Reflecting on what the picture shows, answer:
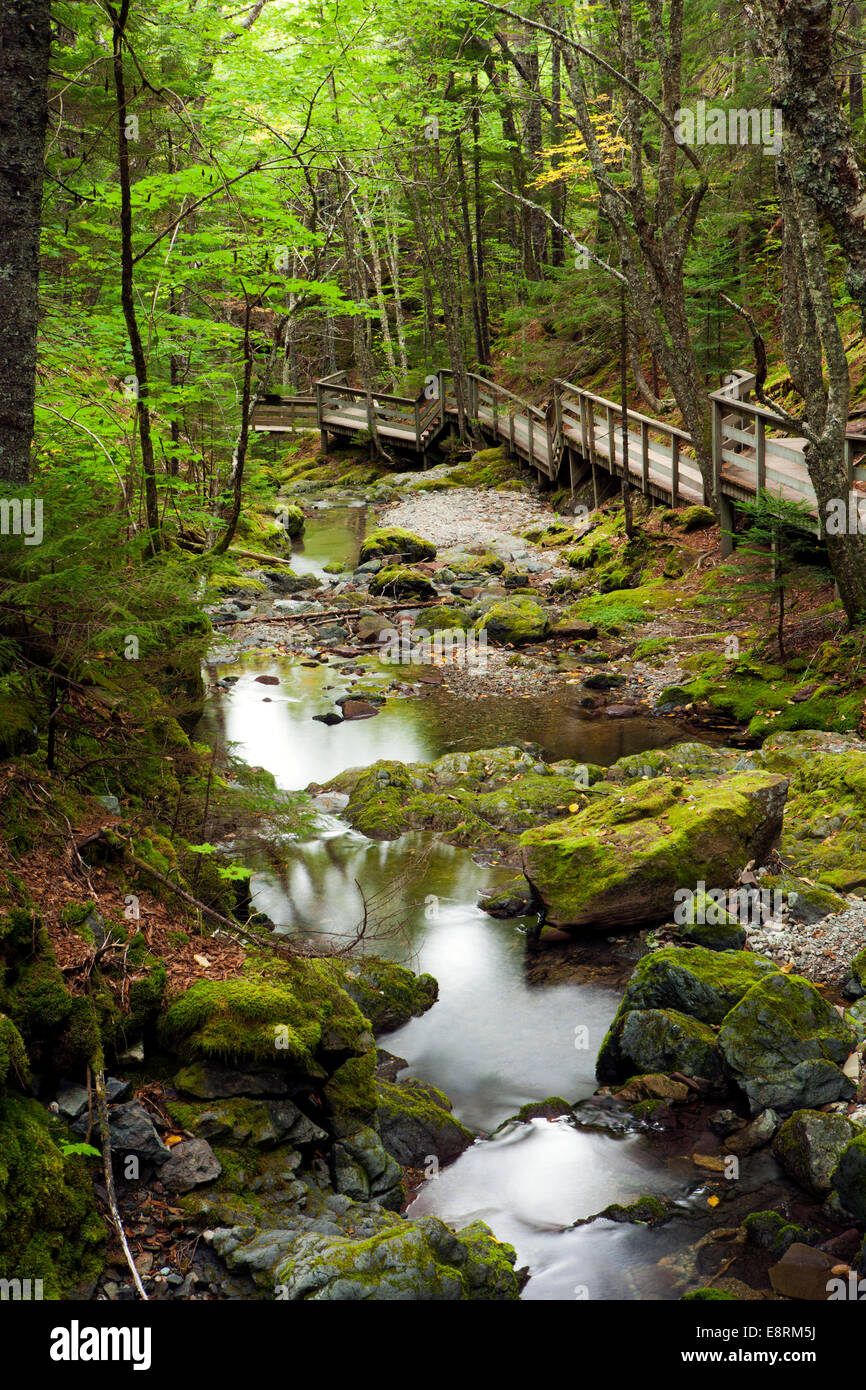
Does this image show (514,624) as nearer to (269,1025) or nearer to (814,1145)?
(814,1145)

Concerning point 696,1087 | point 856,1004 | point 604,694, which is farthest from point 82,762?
A: point 604,694

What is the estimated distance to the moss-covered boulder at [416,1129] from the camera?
15.0 feet

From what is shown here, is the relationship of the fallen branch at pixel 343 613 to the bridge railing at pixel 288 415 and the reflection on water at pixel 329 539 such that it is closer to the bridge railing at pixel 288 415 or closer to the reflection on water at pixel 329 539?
the reflection on water at pixel 329 539

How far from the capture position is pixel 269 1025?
396cm

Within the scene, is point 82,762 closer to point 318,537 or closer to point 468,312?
point 318,537

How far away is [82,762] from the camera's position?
486cm

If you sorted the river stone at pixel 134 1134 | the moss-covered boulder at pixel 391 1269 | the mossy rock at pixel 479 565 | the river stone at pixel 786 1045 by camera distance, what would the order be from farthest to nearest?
the mossy rock at pixel 479 565
the river stone at pixel 786 1045
the river stone at pixel 134 1134
the moss-covered boulder at pixel 391 1269

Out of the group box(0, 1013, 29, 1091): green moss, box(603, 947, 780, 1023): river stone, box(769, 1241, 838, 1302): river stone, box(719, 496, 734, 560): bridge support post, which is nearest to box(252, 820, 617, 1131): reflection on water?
box(603, 947, 780, 1023): river stone

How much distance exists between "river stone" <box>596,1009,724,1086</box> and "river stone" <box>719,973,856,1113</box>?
115mm

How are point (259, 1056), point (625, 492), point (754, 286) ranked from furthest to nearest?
point (754, 286), point (625, 492), point (259, 1056)

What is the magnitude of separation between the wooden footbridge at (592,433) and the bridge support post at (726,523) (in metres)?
0.03

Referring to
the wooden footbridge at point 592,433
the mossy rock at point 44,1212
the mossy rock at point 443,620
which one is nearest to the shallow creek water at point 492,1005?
the mossy rock at point 44,1212

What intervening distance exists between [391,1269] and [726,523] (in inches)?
464

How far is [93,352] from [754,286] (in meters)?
15.0
